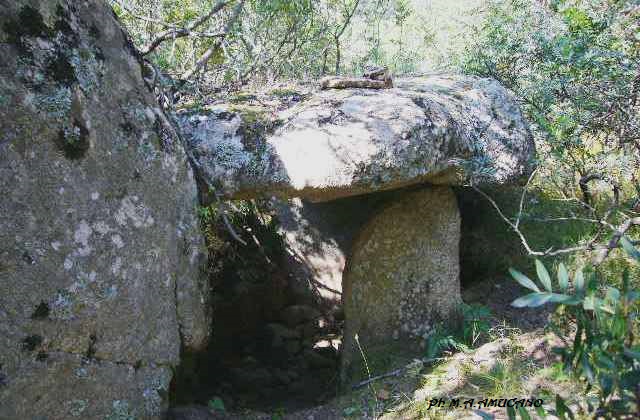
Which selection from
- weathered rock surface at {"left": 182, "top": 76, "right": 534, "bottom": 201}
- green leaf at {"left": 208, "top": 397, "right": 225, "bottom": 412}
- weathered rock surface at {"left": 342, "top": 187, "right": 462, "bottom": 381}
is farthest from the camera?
weathered rock surface at {"left": 342, "top": 187, "right": 462, "bottom": 381}

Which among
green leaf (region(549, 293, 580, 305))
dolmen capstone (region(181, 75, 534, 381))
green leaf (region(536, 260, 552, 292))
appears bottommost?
green leaf (region(549, 293, 580, 305))

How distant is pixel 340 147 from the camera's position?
2.72 m

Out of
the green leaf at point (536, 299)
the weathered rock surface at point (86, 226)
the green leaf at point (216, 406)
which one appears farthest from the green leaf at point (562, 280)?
the green leaf at point (216, 406)

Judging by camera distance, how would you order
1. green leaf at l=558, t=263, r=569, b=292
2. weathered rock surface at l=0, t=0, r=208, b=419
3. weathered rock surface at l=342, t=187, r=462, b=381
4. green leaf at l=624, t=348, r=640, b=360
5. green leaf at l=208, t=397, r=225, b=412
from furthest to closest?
weathered rock surface at l=342, t=187, r=462, b=381 < green leaf at l=208, t=397, r=225, b=412 < weathered rock surface at l=0, t=0, r=208, b=419 < green leaf at l=558, t=263, r=569, b=292 < green leaf at l=624, t=348, r=640, b=360

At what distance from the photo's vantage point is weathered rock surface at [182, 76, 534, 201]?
272cm

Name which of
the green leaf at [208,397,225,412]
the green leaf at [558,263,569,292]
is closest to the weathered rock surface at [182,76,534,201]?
the green leaf at [208,397,225,412]

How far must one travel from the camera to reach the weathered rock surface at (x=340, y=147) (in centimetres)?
272

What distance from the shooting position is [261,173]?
283cm

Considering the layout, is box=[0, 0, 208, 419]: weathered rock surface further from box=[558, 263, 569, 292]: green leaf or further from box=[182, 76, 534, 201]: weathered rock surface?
box=[558, 263, 569, 292]: green leaf

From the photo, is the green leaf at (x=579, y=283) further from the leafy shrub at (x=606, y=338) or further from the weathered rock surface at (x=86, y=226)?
the weathered rock surface at (x=86, y=226)

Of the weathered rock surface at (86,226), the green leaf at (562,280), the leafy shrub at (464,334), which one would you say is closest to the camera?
the green leaf at (562,280)

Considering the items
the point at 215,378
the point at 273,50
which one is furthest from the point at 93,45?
the point at 273,50

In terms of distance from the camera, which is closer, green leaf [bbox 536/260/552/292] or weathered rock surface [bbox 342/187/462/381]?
green leaf [bbox 536/260/552/292]

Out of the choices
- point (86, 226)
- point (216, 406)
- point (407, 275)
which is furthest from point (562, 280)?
point (407, 275)
